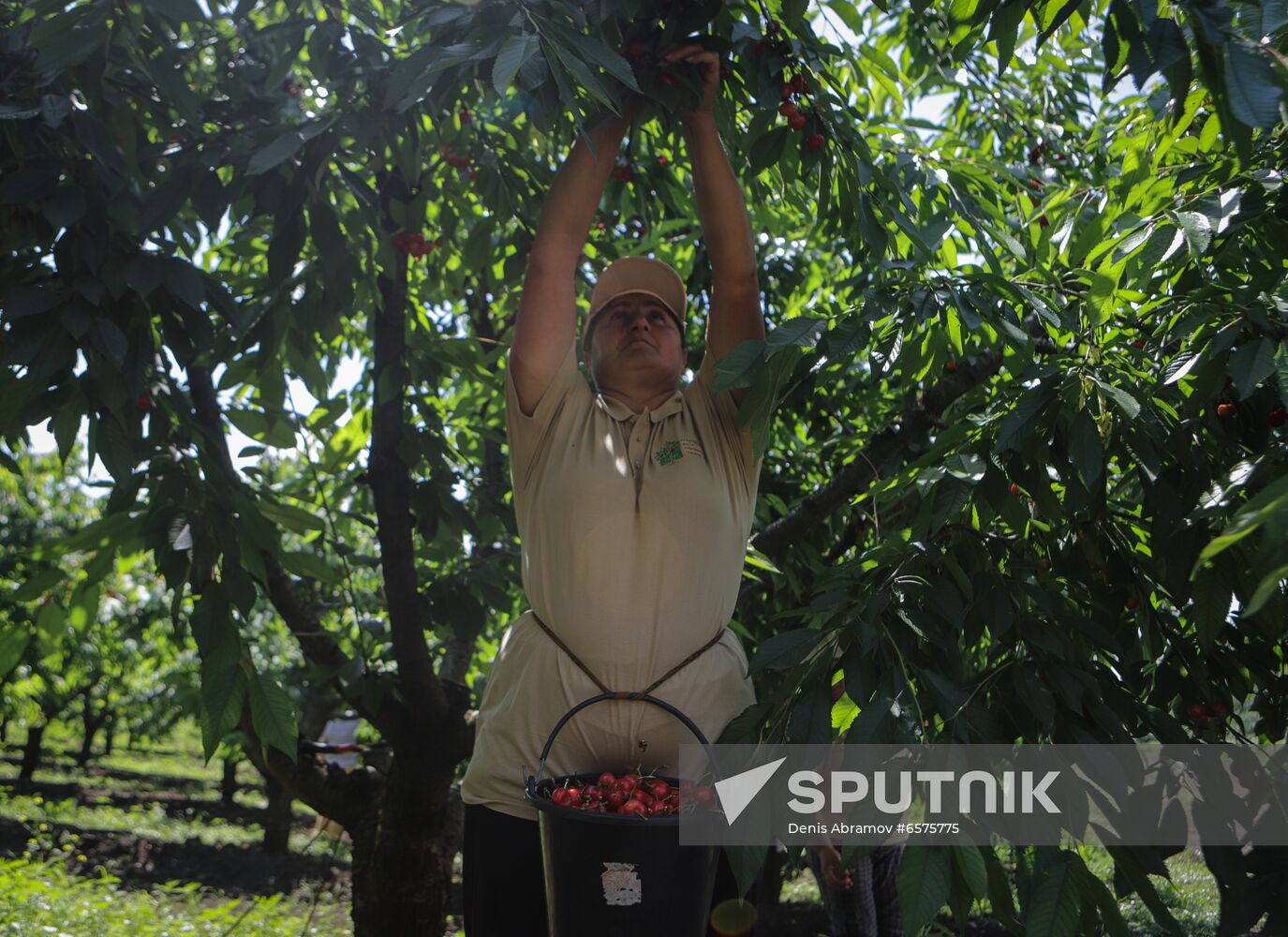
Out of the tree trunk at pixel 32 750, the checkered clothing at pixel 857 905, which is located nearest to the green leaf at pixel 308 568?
the checkered clothing at pixel 857 905

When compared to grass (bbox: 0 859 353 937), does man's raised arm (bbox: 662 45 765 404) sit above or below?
above

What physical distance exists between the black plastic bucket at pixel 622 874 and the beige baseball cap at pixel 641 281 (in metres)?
1.15

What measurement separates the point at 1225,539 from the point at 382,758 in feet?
13.4

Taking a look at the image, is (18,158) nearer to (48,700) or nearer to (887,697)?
(887,697)

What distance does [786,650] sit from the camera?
63.4 inches

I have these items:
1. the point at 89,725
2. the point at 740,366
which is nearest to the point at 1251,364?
the point at 740,366

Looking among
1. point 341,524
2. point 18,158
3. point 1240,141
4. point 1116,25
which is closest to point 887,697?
point 1240,141

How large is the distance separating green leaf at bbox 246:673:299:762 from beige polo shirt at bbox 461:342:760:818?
1.58 feet

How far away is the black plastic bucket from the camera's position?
161 centimetres

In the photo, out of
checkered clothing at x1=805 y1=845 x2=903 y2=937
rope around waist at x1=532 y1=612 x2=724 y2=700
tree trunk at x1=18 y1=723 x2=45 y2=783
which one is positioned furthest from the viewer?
tree trunk at x1=18 y1=723 x2=45 y2=783

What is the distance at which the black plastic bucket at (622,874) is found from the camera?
1.61 m

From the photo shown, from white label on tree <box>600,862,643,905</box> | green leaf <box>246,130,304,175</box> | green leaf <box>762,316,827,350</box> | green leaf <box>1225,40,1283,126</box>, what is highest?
green leaf <box>246,130,304,175</box>

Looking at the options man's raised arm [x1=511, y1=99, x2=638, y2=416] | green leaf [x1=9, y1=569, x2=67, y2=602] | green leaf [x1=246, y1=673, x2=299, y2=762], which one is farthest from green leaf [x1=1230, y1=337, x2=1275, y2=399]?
green leaf [x1=9, y1=569, x2=67, y2=602]

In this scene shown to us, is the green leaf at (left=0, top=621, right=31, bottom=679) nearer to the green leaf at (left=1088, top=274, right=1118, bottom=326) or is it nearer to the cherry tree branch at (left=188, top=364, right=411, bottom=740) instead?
the cherry tree branch at (left=188, top=364, right=411, bottom=740)
